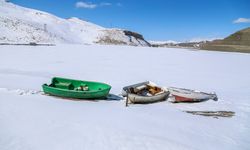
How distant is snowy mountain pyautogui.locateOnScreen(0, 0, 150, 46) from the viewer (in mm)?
93725

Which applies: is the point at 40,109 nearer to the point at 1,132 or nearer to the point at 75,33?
the point at 1,132

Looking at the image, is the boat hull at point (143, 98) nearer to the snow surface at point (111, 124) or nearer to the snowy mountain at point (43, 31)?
the snow surface at point (111, 124)

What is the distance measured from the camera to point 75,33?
13362 centimetres

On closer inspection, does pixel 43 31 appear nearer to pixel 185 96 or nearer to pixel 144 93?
pixel 144 93

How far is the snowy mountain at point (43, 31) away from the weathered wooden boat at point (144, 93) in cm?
6477

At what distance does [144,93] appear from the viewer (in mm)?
20297

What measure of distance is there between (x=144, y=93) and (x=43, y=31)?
94529mm

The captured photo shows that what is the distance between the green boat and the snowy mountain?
63.1 metres

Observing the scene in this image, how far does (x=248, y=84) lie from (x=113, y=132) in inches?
759

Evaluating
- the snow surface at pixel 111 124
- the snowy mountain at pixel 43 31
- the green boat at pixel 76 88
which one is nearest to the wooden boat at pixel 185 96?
the snow surface at pixel 111 124

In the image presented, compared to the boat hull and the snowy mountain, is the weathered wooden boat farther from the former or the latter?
the snowy mountain

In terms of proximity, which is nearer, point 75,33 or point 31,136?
point 31,136

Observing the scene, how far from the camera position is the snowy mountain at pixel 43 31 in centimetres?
9372

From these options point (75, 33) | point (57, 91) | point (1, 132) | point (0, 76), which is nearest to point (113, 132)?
point (1, 132)
